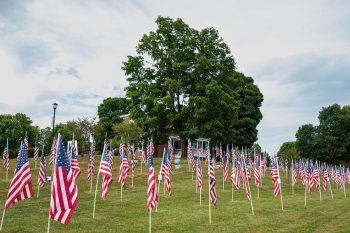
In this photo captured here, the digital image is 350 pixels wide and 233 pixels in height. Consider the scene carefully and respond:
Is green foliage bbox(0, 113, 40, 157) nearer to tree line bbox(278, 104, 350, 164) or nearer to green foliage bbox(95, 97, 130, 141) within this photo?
green foliage bbox(95, 97, 130, 141)

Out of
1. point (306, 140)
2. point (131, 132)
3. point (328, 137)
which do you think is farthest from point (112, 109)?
point (328, 137)

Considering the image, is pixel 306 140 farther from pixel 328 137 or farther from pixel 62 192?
pixel 62 192

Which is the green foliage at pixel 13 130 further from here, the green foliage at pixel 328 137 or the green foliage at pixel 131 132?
the green foliage at pixel 328 137

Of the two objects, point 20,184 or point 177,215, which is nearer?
point 20,184

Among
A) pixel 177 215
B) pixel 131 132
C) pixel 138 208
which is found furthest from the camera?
pixel 131 132

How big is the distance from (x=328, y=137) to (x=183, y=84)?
37.3 m

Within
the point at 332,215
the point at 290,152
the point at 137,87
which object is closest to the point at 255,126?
the point at 290,152

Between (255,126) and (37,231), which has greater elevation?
(255,126)

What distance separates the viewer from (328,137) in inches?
3019

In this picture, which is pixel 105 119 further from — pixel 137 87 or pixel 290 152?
pixel 290 152

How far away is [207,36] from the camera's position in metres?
58.0

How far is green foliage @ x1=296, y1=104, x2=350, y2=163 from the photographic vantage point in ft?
252

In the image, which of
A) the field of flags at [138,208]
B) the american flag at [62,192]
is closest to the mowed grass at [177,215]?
the field of flags at [138,208]

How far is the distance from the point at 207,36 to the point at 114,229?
147ft
